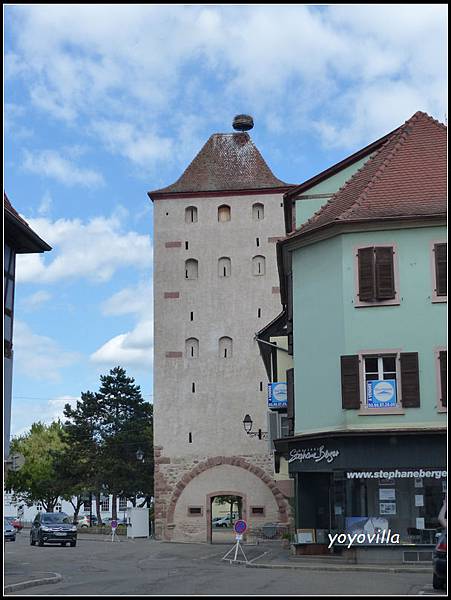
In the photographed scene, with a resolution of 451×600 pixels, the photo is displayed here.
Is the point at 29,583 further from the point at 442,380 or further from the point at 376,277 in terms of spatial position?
the point at 376,277

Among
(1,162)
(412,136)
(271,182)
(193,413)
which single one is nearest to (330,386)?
(412,136)

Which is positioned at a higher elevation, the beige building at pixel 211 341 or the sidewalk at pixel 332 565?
the beige building at pixel 211 341

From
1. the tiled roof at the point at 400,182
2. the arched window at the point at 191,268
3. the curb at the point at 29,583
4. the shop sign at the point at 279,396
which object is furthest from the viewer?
the arched window at the point at 191,268

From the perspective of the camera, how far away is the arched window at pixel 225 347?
51.1 metres

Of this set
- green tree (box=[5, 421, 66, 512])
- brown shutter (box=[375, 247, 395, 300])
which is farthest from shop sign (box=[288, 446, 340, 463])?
green tree (box=[5, 421, 66, 512])

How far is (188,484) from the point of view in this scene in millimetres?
49281

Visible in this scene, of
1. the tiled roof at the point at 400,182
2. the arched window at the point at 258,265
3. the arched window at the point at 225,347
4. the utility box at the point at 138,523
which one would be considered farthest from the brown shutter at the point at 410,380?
the utility box at the point at 138,523

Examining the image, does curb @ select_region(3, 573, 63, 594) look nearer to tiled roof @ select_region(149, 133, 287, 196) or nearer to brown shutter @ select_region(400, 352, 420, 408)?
brown shutter @ select_region(400, 352, 420, 408)

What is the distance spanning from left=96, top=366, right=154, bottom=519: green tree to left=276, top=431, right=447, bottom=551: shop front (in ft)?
161

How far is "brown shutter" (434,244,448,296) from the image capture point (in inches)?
1038

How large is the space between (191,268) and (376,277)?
26.2 meters

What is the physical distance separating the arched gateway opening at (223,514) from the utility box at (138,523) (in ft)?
13.6

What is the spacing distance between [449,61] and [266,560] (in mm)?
16566

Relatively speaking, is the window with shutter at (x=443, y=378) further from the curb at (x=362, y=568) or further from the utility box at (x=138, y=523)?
the utility box at (x=138, y=523)
